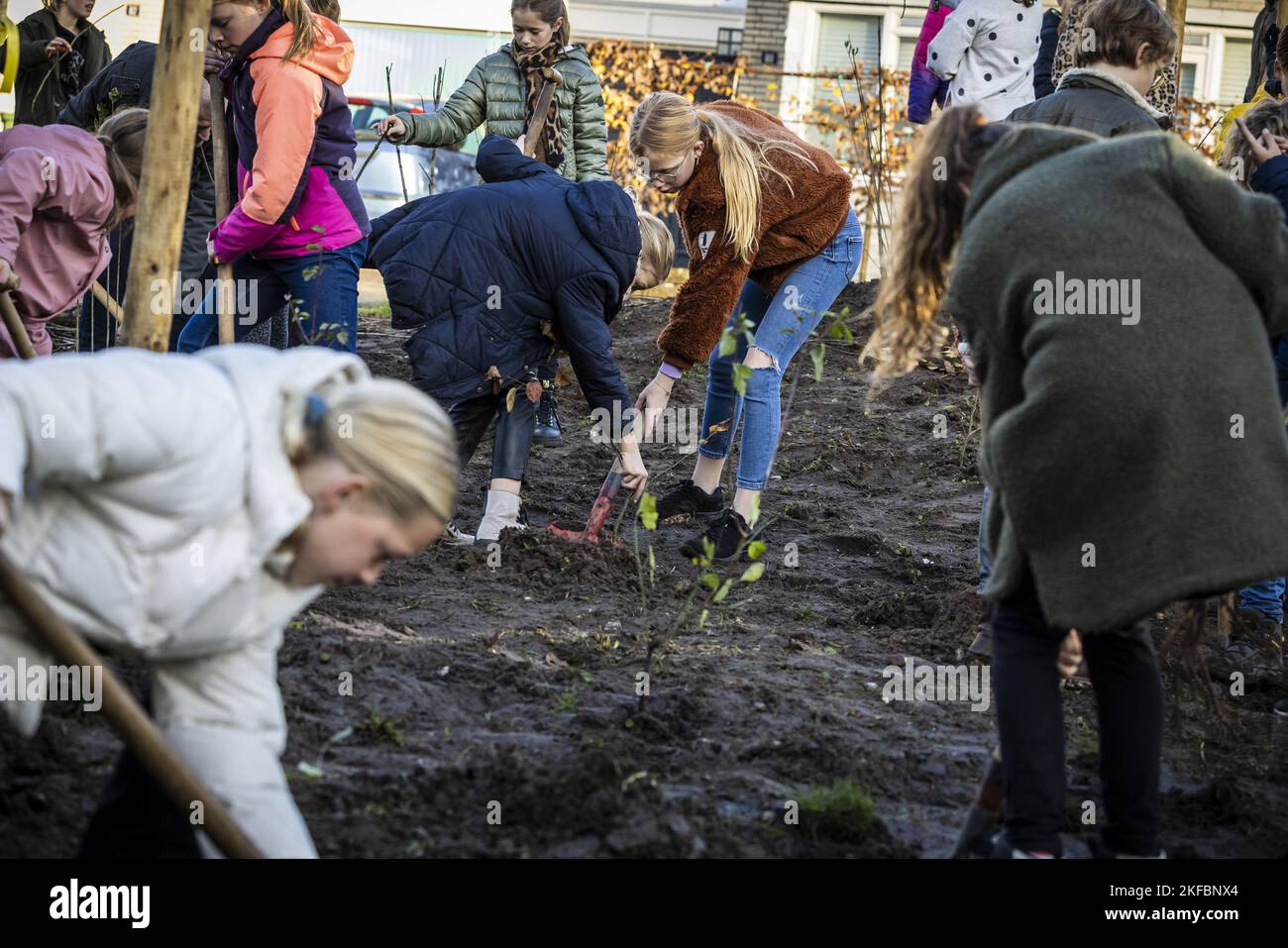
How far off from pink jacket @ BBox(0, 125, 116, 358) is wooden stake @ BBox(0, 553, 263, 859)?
8.72ft

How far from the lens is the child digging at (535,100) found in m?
6.13

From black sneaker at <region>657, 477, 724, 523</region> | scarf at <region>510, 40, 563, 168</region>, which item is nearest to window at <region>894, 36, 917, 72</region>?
scarf at <region>510, 40, 563, 168</region>

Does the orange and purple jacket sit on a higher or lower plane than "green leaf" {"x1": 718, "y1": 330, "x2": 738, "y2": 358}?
higher

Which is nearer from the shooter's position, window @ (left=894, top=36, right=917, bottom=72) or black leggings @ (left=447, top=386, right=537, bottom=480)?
black leggings @ (left=447, top=386, right=537, bottom=480)

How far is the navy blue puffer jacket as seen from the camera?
4.95m

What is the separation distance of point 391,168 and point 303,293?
34.3 ft

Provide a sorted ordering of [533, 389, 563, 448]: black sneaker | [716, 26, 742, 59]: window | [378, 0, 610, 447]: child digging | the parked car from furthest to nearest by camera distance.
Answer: [716, 26, 742, 59]: window < the parked car < [533, 389, 563, 448]: black sneaker < [378, 0, 610, 447]: child digging

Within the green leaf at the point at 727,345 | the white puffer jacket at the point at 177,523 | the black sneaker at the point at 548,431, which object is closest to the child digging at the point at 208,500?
the white puffer jacket at the point at 177,523

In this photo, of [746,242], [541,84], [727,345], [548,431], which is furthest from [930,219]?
[548,431]

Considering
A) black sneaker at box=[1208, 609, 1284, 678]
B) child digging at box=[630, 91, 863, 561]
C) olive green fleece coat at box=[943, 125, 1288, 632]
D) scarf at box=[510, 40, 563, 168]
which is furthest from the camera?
scarf at box=[510, 40, 563, 168]

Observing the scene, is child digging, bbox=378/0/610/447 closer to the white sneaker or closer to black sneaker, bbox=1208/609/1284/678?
the white sneaker

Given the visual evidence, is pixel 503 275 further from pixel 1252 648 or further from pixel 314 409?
pixel 314 409
